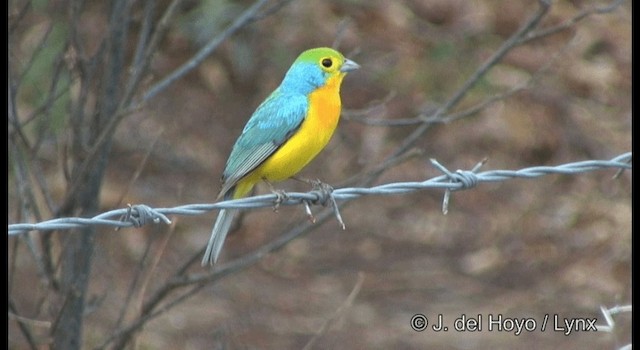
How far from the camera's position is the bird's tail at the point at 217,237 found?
4.66 m

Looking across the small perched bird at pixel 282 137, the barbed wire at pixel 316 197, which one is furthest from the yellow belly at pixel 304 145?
the barbed wire at pixel 316 197

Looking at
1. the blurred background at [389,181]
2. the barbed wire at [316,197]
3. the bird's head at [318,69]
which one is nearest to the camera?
the barbed wire at [316,197]

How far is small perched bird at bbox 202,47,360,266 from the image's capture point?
4.73m

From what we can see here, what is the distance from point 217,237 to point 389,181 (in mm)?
5551

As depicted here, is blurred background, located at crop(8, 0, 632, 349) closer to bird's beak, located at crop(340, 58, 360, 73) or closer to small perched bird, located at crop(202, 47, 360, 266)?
bird's beak, located at crop(340, 58, 360, 73)

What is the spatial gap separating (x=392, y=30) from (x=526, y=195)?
2.13 m

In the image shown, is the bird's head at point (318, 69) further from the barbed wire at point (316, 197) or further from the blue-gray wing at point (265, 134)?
the barbed wire at point (316, 197)

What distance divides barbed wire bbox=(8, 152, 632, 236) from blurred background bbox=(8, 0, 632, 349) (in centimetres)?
435

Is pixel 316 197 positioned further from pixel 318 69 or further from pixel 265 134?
pixel 318 69

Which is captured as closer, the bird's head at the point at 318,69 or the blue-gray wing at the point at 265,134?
the blue-gray wing at the point at 265,134
